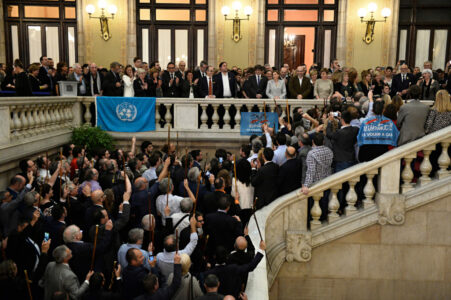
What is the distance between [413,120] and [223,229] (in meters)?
3.63

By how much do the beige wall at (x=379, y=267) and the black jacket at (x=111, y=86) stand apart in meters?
6.84

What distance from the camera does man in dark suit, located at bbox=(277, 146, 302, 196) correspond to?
742 cm

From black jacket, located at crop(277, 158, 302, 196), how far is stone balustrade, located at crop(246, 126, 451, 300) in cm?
25

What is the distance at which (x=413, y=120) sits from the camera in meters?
7.63

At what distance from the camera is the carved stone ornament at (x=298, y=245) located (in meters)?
7.41

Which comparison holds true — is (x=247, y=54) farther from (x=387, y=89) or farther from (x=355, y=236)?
(x=355, y=236)

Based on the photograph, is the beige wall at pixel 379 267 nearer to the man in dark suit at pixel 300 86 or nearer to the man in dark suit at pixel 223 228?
the man in dark suit at pixel 223 228

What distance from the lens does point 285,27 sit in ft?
58.5

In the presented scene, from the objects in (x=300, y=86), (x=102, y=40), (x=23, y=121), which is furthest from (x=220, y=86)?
(x=102, y=40)

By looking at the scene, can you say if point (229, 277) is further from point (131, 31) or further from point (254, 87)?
point (131, 31)

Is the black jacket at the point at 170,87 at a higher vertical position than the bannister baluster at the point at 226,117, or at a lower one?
higher

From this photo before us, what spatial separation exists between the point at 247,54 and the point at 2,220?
12407 mm

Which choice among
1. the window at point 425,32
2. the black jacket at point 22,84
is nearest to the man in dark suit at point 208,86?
the black jacket at point 22,84

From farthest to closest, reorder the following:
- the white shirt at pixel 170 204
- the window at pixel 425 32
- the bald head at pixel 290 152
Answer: the window at pixel 425 32, the bald head at pixel 290 152, the white shirt at pixel 170 204
